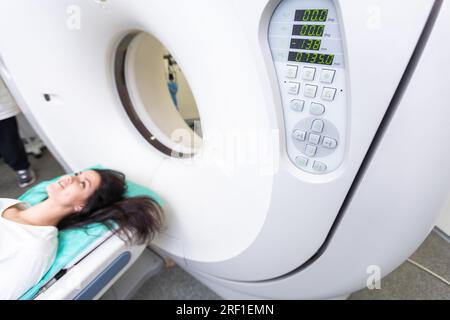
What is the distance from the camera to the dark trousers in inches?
38.3

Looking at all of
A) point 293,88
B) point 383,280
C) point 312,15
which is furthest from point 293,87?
point 383,280

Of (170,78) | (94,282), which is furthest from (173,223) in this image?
(170,78)

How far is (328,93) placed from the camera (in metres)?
0.37

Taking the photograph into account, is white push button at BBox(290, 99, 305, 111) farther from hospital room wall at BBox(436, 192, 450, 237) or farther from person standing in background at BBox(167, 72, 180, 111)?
person standing in background at BBox(167, 72, 180, 111)

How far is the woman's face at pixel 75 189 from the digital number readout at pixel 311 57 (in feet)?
2.64

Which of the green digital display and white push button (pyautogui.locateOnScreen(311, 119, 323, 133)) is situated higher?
the green digital display

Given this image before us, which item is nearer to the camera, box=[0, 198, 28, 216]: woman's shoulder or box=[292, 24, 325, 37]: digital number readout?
box=[292, 24, 325, 37]: digital number readout

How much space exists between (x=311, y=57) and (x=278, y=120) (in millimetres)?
112

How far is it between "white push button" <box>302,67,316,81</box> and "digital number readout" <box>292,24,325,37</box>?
0.05 metres

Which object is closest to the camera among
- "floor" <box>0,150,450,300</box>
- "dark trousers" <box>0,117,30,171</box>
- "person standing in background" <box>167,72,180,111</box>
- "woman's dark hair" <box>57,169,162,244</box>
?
"floor" <box>0,150,450,300</box>

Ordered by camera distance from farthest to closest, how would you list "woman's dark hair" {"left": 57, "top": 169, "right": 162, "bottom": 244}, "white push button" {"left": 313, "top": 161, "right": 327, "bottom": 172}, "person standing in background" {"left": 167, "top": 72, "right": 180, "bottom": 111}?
"person standing in background" {"left": 167, "top": 72, "right": 180, "bottom": 111}, "woman's dark hair" {"left": 57, "top": 169, "right": 162, "bottom": 244}, "white push button" {"left": 313, "top": 161, "right": 327, "bottom": 172}

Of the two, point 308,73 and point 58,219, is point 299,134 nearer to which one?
point 308,73

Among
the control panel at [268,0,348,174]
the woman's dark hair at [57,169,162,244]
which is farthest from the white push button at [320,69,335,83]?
the woman's dark hair at [57,169,162,244]

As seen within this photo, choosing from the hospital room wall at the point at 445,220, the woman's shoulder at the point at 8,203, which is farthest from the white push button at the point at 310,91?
the woman's shoulder at the point at 8,203
